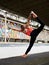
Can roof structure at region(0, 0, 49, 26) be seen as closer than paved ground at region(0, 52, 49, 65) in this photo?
Yes

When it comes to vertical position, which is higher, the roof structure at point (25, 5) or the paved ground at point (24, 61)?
the roof structure at point (25, 5)

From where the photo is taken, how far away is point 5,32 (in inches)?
1123

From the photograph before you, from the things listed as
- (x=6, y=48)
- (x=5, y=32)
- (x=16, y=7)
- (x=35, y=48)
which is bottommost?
(x=35, y=48)

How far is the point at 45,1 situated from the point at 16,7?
3371 mm

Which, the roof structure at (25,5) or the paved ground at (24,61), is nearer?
the roof structure at (25,5)

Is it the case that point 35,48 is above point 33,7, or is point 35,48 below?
below

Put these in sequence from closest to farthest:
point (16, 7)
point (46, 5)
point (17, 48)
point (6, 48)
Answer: point (46, 5)
point (16, 7)
point (6, 48)
point (17, 48)

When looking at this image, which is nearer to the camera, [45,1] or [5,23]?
[45,1]

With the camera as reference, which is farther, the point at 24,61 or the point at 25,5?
the point at 24,61

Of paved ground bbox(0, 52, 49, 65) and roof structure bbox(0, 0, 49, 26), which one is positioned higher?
roof structure bbox(0, 0, 49, 26)

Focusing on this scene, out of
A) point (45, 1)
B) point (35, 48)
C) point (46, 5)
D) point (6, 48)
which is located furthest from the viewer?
point (35, 48)

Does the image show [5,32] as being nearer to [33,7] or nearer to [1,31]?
[1,31]

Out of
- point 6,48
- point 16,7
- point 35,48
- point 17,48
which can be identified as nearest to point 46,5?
point 16,7

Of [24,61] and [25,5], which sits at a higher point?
[25,5]
